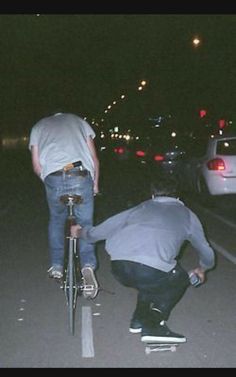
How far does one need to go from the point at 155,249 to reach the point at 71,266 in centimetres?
102

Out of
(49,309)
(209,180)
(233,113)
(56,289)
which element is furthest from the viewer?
(233,113)

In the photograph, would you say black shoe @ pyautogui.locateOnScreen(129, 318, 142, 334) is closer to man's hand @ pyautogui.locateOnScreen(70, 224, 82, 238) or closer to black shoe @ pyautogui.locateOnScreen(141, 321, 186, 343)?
black shoe @ pyautogui.locateOnScreen(141, 321, 186, 343)

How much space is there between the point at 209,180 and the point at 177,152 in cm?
777

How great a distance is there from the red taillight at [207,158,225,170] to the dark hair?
31.6 feet

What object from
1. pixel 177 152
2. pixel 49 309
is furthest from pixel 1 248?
pixel 177 152

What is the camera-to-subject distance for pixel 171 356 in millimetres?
5320

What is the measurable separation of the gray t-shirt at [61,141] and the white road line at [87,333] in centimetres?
141

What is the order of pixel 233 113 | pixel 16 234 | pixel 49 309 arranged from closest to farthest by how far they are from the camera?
pixel 49 309 → pixel 16 234 → pixel 233 113

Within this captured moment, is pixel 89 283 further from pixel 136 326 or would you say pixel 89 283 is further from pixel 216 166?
pixel 216 166

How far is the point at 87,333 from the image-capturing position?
6.05m

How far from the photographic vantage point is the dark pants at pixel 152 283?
206 inches

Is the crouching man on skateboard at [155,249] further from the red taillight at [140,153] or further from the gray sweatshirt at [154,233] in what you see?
the red taillight at [140,153]

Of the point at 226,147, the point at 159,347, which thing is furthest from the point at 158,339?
the point at 226,147

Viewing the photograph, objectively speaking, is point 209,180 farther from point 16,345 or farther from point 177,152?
point 16,345
